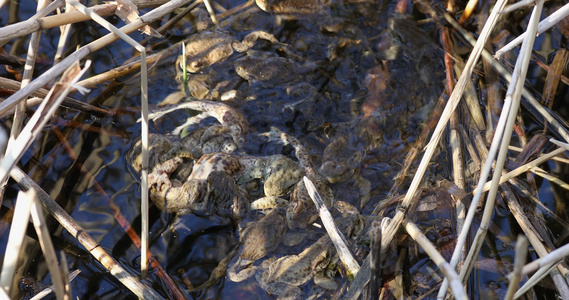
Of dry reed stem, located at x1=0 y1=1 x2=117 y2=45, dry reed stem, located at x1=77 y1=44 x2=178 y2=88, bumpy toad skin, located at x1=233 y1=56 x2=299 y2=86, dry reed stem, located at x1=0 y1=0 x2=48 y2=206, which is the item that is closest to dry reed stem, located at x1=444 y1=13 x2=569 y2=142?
bumpy toad skin, located at x1=233 y1=56 x2=299 y2=86

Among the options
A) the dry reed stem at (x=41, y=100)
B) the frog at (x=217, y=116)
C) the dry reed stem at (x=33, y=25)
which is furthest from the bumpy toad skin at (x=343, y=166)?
the dry reed stem at (x=33, y=25)

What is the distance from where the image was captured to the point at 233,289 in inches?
142

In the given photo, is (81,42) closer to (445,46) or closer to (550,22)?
(445,46)

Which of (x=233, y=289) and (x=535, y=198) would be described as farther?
(x=535, y=198)

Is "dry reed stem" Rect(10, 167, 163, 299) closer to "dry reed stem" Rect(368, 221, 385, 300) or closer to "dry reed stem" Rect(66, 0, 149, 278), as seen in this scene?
"dry reed stem" Rect(66, 0, 149, 278)

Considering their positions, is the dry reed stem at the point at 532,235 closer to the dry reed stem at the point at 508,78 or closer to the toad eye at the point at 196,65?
the dry reed stem at the point at 508,78

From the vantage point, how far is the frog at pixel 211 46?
5.44 m

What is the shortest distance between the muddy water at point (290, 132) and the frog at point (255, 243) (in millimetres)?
55

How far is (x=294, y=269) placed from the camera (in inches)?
141

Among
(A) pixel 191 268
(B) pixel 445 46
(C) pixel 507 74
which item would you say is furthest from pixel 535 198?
(A) pixel 191 268

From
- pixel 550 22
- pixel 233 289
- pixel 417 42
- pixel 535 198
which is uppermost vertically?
pixel 550 22

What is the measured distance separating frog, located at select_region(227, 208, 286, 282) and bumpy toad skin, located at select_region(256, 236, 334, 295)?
129 millimetres

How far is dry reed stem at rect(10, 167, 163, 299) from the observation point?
3275 mm

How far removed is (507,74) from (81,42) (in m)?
4.34
